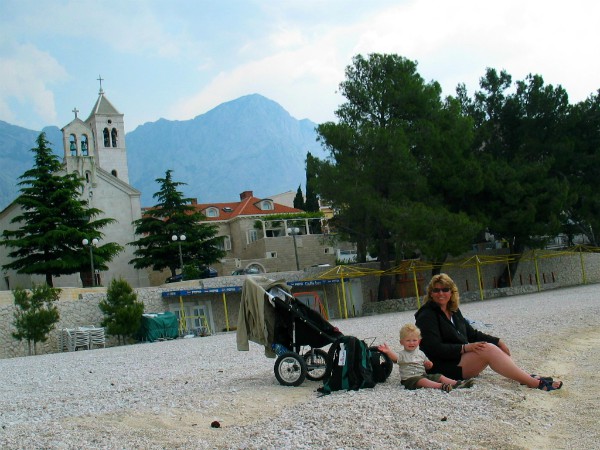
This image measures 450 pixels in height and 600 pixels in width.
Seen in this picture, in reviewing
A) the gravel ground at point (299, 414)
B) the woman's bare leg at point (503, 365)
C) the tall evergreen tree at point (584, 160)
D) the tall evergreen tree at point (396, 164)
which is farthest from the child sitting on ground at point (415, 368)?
the tall evergreen tree at point (584, 160)

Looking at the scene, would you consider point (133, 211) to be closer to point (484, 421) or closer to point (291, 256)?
point (291, 256)

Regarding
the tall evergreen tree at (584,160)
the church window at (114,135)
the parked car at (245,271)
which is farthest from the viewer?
the church window at (114,135)

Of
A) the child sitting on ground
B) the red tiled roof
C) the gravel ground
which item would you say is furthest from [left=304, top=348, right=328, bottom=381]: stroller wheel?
the red tiled roof

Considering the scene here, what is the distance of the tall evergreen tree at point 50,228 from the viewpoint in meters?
35.9

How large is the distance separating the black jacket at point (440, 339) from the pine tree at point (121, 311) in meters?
17.8

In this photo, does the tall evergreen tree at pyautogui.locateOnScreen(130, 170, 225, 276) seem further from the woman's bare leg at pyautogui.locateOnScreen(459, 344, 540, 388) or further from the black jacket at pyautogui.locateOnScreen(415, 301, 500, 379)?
the woman's bare leg at pyautogui.locateOnScreen(459, 344, 540, 388)

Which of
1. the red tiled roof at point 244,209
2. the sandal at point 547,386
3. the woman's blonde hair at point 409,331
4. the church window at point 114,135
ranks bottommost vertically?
the sandal at point 547,386

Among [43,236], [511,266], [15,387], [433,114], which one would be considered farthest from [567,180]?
[15,387]

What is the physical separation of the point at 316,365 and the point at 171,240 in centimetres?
3617

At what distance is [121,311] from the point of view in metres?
23.4

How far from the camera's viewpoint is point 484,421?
5680mm

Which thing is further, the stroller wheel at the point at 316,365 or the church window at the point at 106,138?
the church window at the point at 106,138

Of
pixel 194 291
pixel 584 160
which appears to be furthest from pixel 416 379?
pixel 584 160

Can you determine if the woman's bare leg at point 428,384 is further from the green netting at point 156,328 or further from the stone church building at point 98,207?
the stone church building at point 98,207
